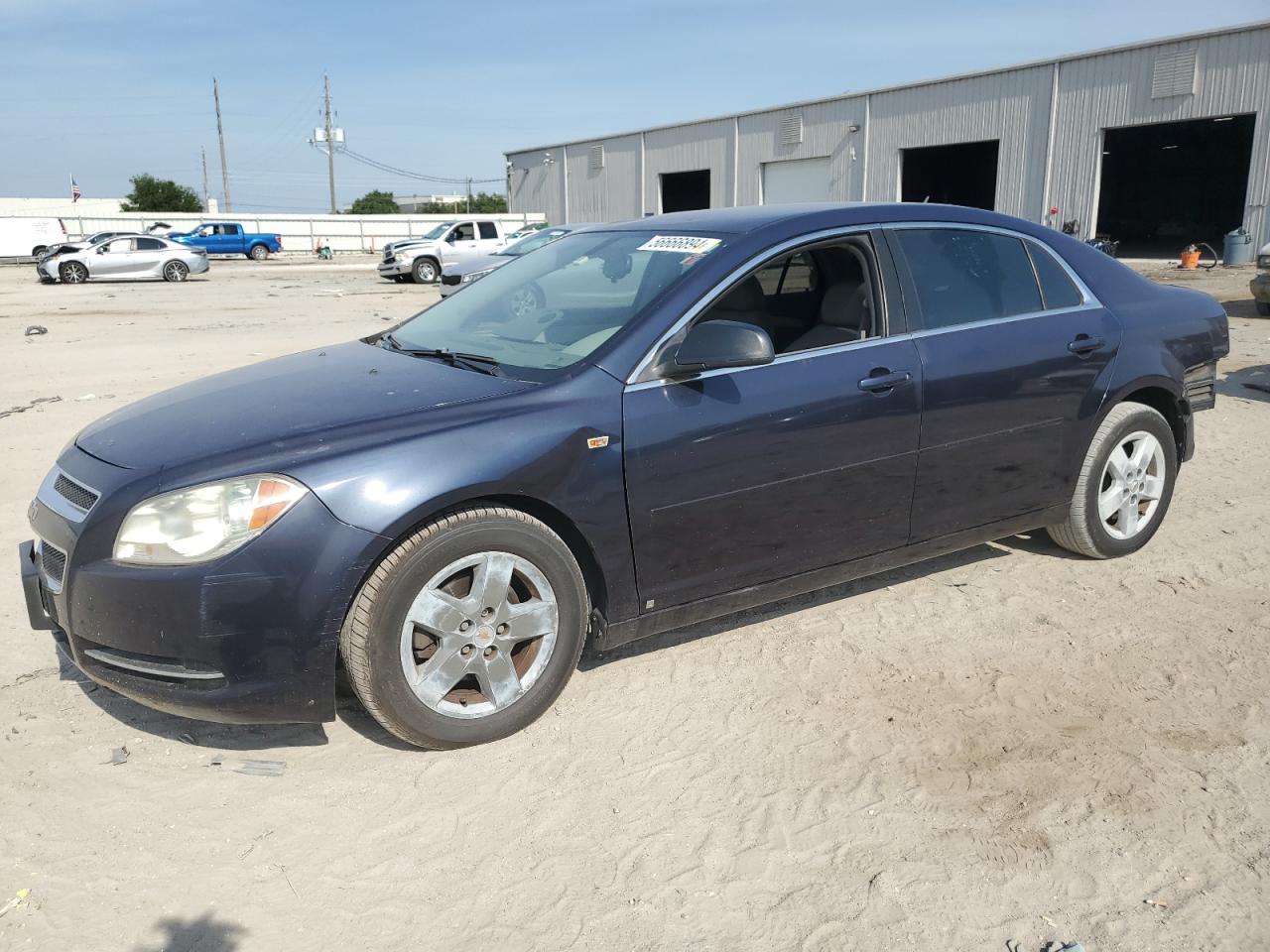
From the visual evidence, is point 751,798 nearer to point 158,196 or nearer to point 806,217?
point 806,217

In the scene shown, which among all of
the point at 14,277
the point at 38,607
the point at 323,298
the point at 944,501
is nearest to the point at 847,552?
the point at 944,501

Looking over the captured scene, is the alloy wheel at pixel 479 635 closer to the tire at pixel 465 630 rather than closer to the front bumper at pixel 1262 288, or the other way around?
the tire at pixel 465 630

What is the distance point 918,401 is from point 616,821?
2049 millimetres

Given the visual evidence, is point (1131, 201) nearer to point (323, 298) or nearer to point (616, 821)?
point (323, 298)

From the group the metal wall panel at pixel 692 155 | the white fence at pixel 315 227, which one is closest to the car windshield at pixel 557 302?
the metal wall panel at pixel 692 155

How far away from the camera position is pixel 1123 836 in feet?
9.62

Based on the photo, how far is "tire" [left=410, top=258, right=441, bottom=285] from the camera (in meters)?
27.9

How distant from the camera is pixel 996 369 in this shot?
428 cm

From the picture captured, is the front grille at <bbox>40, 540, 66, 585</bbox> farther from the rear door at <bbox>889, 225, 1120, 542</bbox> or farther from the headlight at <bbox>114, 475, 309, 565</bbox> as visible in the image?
the rear door at <bbox>889, 225, 1120, 542</bbox>

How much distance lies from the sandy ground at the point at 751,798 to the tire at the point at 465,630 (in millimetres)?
165

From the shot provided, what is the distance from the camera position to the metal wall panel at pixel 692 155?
134 feet

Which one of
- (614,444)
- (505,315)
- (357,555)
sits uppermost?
(505,315)

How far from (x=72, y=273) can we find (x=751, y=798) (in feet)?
102

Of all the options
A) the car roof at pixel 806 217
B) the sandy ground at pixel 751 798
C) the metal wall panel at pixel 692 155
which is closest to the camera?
the sandy ground at pixel 751 798
